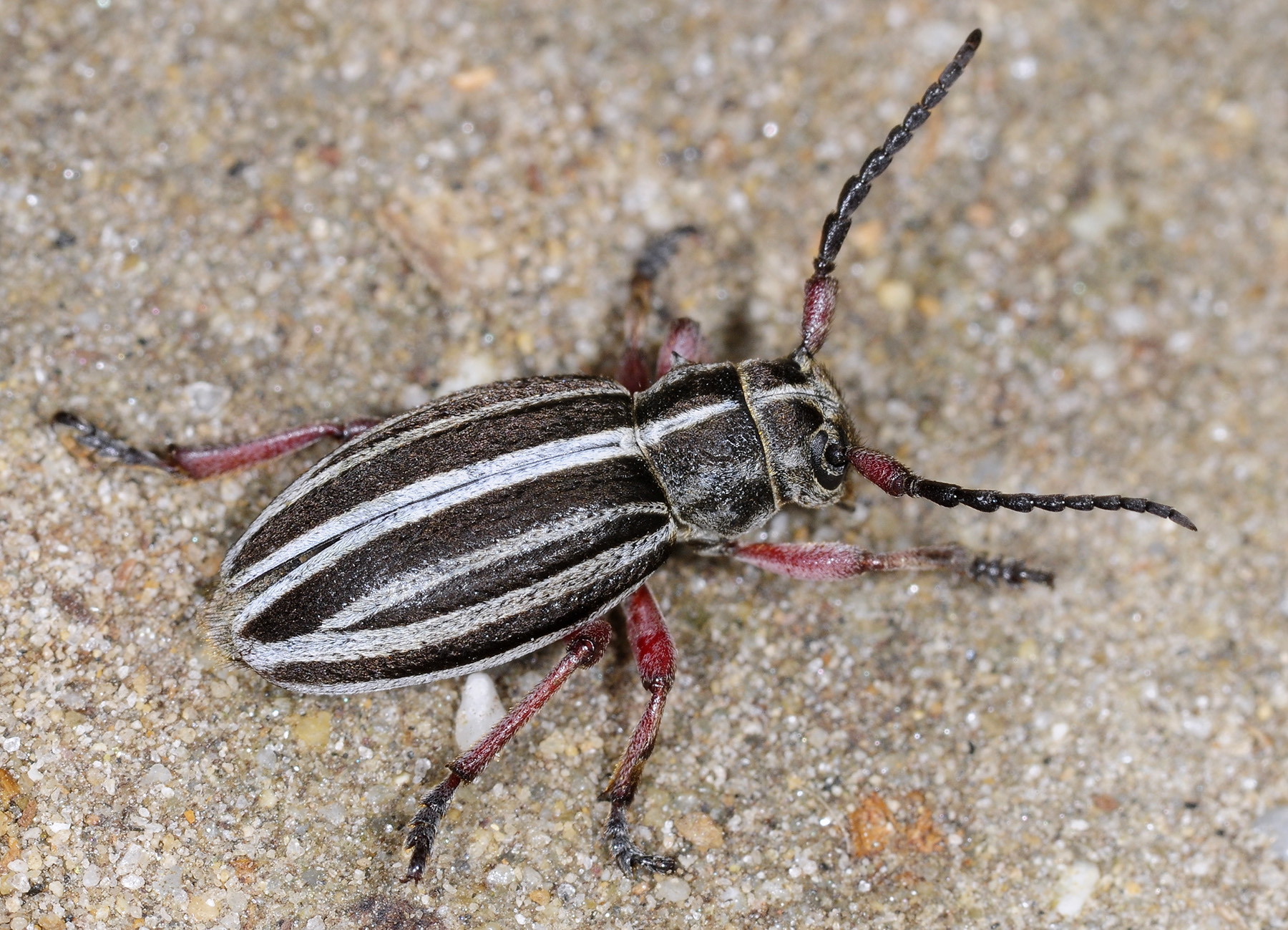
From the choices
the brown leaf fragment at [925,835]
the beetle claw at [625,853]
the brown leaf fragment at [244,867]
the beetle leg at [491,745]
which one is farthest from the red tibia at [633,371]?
the brown leaf fragment at [244,867]

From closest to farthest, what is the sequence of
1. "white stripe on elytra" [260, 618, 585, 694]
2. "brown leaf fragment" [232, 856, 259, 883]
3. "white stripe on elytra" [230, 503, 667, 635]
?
"white stripe on elytra" [230, 503, 667, 635] < "white stripe on elytra" [260, 618, 585, 694] < "brown leaf fragment" [232, 856, 259, 883]

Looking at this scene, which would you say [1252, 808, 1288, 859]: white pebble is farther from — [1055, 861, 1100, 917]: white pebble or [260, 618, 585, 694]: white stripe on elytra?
[260, 618, 585, 694]: white stripe on elytra

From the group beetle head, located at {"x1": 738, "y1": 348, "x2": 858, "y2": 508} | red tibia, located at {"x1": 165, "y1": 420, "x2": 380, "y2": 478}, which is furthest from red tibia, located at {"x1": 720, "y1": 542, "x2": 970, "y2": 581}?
red tibia, located at {"x1": 165, "y1": 420, "x2": 380, "y2": 478}

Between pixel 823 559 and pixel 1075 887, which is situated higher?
pixel 823 559

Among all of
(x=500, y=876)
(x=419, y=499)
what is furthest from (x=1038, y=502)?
(x=500, y=876)

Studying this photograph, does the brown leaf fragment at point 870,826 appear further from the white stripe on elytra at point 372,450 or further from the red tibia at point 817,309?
the white stripe on elytra at point 372,450

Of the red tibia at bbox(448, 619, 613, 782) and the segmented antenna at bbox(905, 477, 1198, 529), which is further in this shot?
the red tibia at bbox(448, 619, 613, 782)

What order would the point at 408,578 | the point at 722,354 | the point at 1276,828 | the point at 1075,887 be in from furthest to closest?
the point at 722,354 → the point at 1276,828 → the point at 1075,887 → the point at 408,578

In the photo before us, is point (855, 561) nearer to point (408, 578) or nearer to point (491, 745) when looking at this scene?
point (491, 745)
